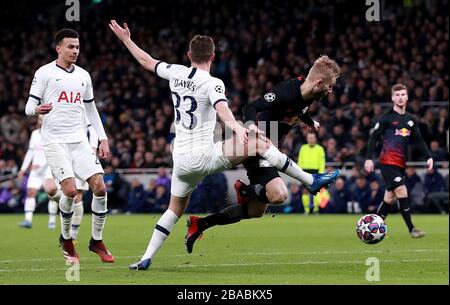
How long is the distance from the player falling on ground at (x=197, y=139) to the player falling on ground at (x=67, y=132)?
141cm

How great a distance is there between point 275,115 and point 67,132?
2.46 m

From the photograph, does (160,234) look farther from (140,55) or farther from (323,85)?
(323,85)

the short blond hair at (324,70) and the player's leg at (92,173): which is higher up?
the short blond hair at (324,70)

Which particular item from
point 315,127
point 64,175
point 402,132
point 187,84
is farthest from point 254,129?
point 402,132

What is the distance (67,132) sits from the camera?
1128 centimetres

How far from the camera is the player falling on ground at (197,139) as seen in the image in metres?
9.73

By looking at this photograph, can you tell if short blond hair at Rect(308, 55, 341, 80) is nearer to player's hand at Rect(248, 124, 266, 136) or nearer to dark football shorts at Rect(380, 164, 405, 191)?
player's hand at Rect(248, 124, 266, 136)

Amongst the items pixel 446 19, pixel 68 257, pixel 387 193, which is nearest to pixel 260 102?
pixel 68 257

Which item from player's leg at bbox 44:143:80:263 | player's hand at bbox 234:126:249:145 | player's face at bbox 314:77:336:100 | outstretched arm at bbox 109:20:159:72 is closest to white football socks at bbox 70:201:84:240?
player's leg at bbox 44:143:80:263

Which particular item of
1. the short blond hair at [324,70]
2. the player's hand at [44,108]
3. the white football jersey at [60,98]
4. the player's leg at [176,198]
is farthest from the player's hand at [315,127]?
the player's hand at [44,108]

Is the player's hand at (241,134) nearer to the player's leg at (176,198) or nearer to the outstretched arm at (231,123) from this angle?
the outstretched arm at (231,123)

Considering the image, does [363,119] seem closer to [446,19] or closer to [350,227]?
[446,19]

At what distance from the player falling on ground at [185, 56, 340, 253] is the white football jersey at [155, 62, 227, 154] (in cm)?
49

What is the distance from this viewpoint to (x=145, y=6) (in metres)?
33.8
